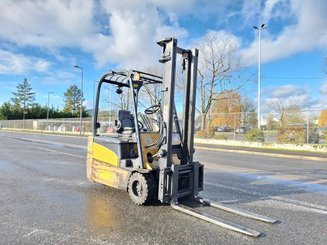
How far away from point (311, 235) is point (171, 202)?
2.24 metres

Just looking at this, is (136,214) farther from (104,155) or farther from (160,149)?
(104,155)

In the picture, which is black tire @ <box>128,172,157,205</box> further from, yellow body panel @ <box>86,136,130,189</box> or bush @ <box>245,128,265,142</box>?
bush @ <box>245,128,265,142</box>

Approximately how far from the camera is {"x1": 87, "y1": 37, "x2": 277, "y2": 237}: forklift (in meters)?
5.21

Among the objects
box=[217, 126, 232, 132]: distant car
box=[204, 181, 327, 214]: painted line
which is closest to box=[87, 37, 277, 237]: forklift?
box=[204, 181, 327, 214]: painted line

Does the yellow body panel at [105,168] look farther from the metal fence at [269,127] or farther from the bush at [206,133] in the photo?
the bush at [206,133]

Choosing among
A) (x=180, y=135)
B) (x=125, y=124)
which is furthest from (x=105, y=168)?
(x=180, y=135)

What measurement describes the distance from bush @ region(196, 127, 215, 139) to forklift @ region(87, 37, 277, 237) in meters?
19.6

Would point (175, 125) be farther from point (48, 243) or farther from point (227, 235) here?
point (48, 243)

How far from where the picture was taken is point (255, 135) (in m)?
22.0

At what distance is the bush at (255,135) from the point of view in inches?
Result: 857

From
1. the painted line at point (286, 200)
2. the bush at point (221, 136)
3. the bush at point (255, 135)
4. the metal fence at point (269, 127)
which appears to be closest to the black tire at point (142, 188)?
the painted line at point (286, 200)

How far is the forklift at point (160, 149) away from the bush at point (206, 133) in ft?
64.4

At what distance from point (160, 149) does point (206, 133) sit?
21.2 m

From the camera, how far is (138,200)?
538 centimetres
